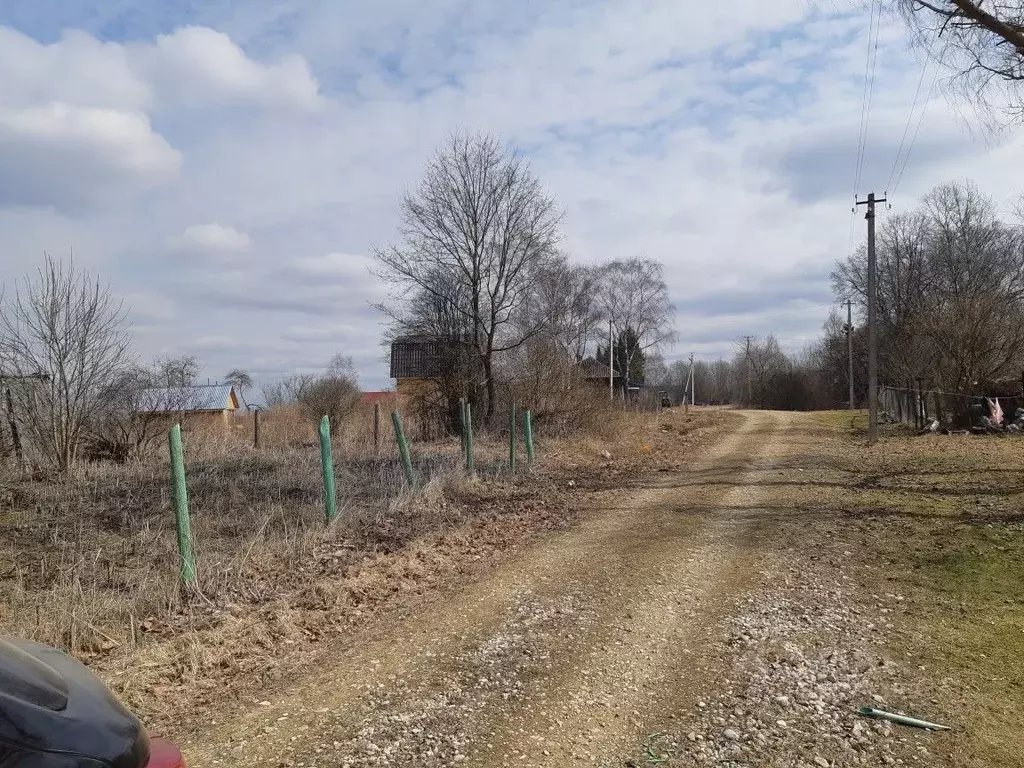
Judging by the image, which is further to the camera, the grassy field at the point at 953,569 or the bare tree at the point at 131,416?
the bare tree at the point at 131,416

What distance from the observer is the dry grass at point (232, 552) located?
4875mm

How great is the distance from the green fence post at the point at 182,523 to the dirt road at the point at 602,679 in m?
1.80

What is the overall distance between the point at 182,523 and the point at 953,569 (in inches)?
286

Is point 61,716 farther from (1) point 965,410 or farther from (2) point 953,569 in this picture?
(1) point 965,410

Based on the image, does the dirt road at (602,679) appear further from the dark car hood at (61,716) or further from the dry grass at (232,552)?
the dark car hood at (61,716)

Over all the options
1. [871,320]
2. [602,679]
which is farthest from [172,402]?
[871,320]

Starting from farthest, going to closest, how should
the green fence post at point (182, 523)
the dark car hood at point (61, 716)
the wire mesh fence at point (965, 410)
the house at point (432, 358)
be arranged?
the house at point (432, 358) < the wire mesh fence at point (965, 410) < the green fence post at point (182, 523) < the dark car hood at point (61, 716)

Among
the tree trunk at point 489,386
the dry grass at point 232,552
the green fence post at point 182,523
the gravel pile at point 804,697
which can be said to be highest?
the tree trunk at point 489,386

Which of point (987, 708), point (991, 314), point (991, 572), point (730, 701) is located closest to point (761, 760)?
point (730, 701)

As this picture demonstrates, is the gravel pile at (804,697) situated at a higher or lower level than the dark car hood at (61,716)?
lower

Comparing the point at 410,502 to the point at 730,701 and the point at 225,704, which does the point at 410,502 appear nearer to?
the point at 225,704

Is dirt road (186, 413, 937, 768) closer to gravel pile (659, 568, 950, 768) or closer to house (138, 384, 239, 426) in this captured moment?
gravel pile (659, 568, 950, 768)

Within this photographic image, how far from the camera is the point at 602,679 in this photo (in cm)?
452

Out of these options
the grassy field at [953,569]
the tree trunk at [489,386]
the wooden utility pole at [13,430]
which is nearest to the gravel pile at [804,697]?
the grassy field at [953,569]
